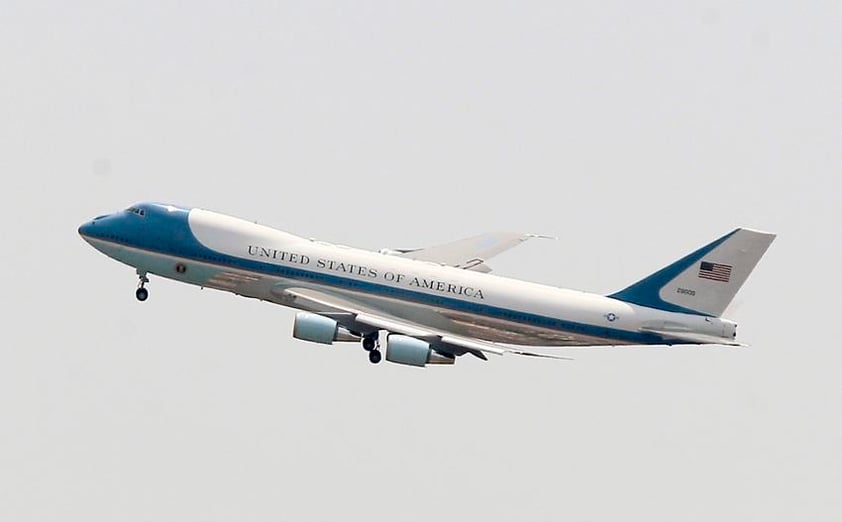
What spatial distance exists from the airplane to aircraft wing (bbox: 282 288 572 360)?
0.10 metres

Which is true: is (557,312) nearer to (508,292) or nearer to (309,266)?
(508,292)

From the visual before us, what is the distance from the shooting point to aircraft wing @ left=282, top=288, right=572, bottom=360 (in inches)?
2746

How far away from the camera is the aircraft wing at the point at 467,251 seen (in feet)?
262

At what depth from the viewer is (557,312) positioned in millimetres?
74062

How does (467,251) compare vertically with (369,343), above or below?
above

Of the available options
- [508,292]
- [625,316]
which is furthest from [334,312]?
[625,316]

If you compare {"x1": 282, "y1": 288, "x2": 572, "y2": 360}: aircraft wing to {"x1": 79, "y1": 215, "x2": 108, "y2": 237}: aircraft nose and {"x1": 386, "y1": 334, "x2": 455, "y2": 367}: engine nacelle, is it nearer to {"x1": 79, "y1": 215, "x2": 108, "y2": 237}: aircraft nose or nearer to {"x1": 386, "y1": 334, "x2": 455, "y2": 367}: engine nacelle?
{"x1": 386, "y1": 334, "x2": 455, "y2": 367}: engine nacelle

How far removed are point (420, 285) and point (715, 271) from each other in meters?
14.6

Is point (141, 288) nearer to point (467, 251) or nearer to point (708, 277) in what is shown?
point (467, 251)

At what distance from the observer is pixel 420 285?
73.4 m

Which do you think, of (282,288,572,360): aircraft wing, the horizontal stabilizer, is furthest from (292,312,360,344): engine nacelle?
the horizontal stabilizer

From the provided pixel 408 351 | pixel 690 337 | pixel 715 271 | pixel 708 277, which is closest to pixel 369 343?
pixel 408 351

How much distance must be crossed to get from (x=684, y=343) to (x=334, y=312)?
57.0ft

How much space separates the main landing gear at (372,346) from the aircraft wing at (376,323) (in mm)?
476
